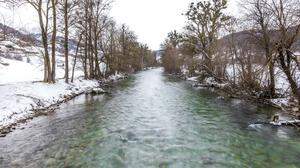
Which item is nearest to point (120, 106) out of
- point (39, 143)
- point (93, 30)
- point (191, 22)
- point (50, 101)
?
point (50, 101)

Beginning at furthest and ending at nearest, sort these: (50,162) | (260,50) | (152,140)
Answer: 1. (260,50)
2. (152,140)
3. (50,162)

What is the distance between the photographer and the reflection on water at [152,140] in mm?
10945

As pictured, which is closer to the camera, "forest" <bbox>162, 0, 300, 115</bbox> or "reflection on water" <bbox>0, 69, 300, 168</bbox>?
"reflection on water" <bbox>0, 69, 300, 168</bbox>

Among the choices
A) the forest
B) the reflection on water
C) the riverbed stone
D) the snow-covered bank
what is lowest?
the riverbed stone

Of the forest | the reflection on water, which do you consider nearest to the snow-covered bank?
the reflection on water

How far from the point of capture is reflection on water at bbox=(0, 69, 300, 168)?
35.9 feet

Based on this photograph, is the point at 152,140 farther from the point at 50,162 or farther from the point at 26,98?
the point at 26,98

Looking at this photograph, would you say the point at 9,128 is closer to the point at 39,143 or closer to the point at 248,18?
the point at 39,143

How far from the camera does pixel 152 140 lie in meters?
13.5

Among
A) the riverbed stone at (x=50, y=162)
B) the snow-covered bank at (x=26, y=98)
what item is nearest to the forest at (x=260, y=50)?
the riverbed stone at (x=50, y=162)

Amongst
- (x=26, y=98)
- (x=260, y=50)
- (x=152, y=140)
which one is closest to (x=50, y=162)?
(x=152, y=140)

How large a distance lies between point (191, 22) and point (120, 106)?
26.7 m

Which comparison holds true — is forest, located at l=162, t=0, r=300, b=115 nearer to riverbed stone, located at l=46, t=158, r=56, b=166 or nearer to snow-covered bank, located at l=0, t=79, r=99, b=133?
riverbed stone, located at l=46, t=158, r=56, b=166

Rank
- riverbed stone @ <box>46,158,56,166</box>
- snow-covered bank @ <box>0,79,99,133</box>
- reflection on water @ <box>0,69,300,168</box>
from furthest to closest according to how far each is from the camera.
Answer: snow-covered bank @ <box>0,79,99,133</box> → reflection on water @ <box>0,69,300,168</box> → riverbed stone @ <box>46,158,56,166</box>
